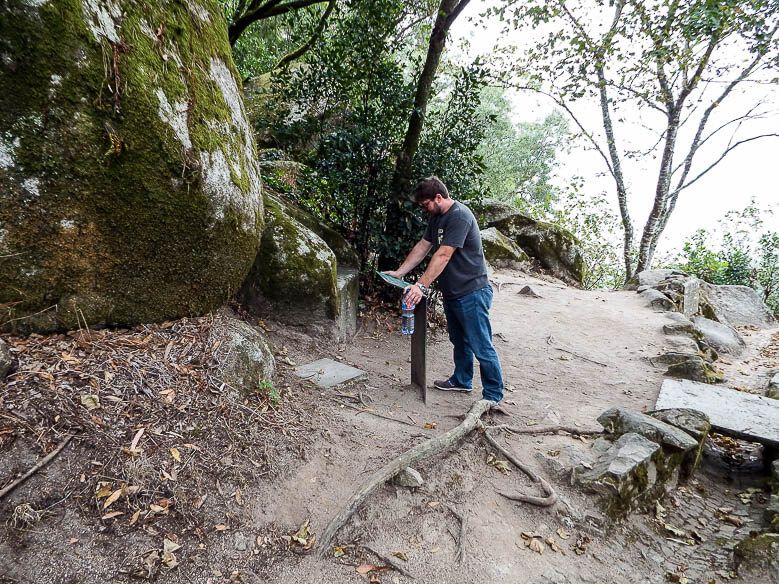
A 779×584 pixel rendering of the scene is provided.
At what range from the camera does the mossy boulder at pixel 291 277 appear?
189 inches

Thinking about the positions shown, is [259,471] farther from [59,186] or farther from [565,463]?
[565,463]

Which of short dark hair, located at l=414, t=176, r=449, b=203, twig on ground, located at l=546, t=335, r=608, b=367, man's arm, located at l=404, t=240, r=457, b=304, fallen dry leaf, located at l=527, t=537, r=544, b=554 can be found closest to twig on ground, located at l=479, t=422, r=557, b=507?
fallen dry leaf, located at l=527, t=537, r=544, b=554

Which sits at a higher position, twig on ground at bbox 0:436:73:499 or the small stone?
twig on ground at bbox 0:436:73:499

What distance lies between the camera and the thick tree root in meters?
2.51

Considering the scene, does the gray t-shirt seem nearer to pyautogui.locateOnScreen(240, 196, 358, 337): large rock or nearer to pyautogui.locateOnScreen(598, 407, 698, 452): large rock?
pyautogui.locateOnScreen(240, 196, 358, 337): large rock

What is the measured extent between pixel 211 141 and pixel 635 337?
7.49 m

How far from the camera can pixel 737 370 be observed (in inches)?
274

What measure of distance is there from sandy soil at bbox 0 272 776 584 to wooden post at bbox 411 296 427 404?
0.47ft

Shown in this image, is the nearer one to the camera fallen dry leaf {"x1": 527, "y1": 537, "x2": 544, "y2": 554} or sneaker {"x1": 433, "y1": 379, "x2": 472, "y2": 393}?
fallen dry leaf {"x1": 527, "y1": 537, "x2": 544, "y2": 554}

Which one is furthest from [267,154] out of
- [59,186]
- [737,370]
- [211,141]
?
[737,370]

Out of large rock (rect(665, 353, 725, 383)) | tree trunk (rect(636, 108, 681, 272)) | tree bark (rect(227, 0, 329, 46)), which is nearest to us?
large rock (rect(665, 353, 725, 383))

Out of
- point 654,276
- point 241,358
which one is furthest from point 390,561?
point 654,276

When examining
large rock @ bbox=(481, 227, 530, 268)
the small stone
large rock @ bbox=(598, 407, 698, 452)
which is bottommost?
the small stone

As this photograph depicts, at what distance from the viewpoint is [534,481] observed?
10.7 feet
